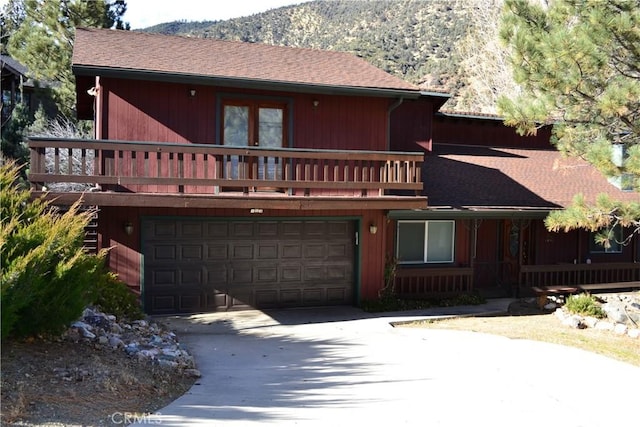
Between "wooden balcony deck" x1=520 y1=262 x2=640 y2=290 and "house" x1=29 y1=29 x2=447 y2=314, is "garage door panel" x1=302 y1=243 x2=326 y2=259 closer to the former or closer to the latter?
"house" x1=29 y1=29 x2=447 y2=314

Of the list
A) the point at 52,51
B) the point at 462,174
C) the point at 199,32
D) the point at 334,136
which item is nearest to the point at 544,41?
the point at 334,136

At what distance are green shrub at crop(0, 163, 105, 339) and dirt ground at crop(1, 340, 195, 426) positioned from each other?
1.14ft

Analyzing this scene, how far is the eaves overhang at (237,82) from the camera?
1084 centimetres

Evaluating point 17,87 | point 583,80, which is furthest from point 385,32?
point 583,80

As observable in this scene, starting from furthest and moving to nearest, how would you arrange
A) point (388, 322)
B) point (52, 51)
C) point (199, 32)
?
point (199, 32) < point (52, 51) < point (388, 322)

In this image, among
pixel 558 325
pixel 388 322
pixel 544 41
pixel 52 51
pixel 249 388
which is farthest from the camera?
pixel 52 51

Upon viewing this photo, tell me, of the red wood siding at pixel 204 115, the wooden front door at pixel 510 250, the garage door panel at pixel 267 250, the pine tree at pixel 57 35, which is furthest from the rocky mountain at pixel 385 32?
the garage door panel at pixel 267 250

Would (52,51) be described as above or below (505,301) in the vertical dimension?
above

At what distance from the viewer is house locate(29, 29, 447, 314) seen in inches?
428

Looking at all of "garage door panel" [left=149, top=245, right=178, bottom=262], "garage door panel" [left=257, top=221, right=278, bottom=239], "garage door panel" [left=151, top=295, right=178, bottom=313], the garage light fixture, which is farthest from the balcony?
"garage door panel" [left=151, top=295, right=178, bottom=313]

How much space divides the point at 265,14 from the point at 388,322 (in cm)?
5585

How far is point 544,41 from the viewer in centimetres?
1002

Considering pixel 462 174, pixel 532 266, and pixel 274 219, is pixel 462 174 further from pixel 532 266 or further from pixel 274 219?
pixel 274 219

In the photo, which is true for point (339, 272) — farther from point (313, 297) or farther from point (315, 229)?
point (315, 229)
